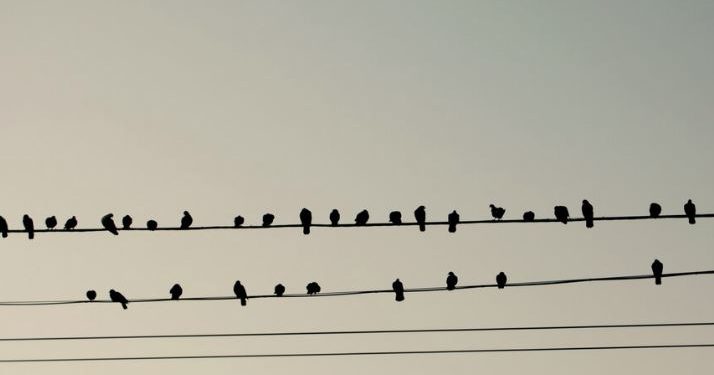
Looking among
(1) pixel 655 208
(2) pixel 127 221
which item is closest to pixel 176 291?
(2) pixel 127 221

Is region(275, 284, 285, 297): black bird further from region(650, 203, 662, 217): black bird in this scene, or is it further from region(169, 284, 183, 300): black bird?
region(650, 203, 662, 217): black bird

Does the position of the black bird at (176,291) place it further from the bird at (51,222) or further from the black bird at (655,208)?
the black bird at (655,208)

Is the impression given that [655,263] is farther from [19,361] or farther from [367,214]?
[19,361]

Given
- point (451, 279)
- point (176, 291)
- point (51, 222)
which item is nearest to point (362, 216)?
point (451, 279)

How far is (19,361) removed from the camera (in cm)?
1770

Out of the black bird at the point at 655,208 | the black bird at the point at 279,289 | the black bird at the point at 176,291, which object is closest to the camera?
the black bird at the point at 655,208

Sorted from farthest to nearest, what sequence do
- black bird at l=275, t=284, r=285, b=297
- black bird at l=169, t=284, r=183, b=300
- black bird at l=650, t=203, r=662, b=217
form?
black bird at l=275, t=284, r=285, b=297
black bird at l=169, t=284, r=183, b=300
black bird at l=650, t=203, r=662, b=217

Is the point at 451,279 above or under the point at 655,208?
under

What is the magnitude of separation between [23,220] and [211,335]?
31.0 ft

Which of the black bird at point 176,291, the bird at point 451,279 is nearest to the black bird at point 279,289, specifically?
the black bird at point 176,291

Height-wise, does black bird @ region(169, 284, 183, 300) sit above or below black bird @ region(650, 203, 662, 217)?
below

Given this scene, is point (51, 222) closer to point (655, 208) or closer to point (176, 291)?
point (176, 291)

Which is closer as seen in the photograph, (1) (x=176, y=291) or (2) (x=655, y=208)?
(2) (x=655, y=208)

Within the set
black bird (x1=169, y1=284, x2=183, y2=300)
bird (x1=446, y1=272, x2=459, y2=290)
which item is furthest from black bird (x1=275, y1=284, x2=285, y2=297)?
bird (x1=446, y1=272, x2=459, y2=290)
